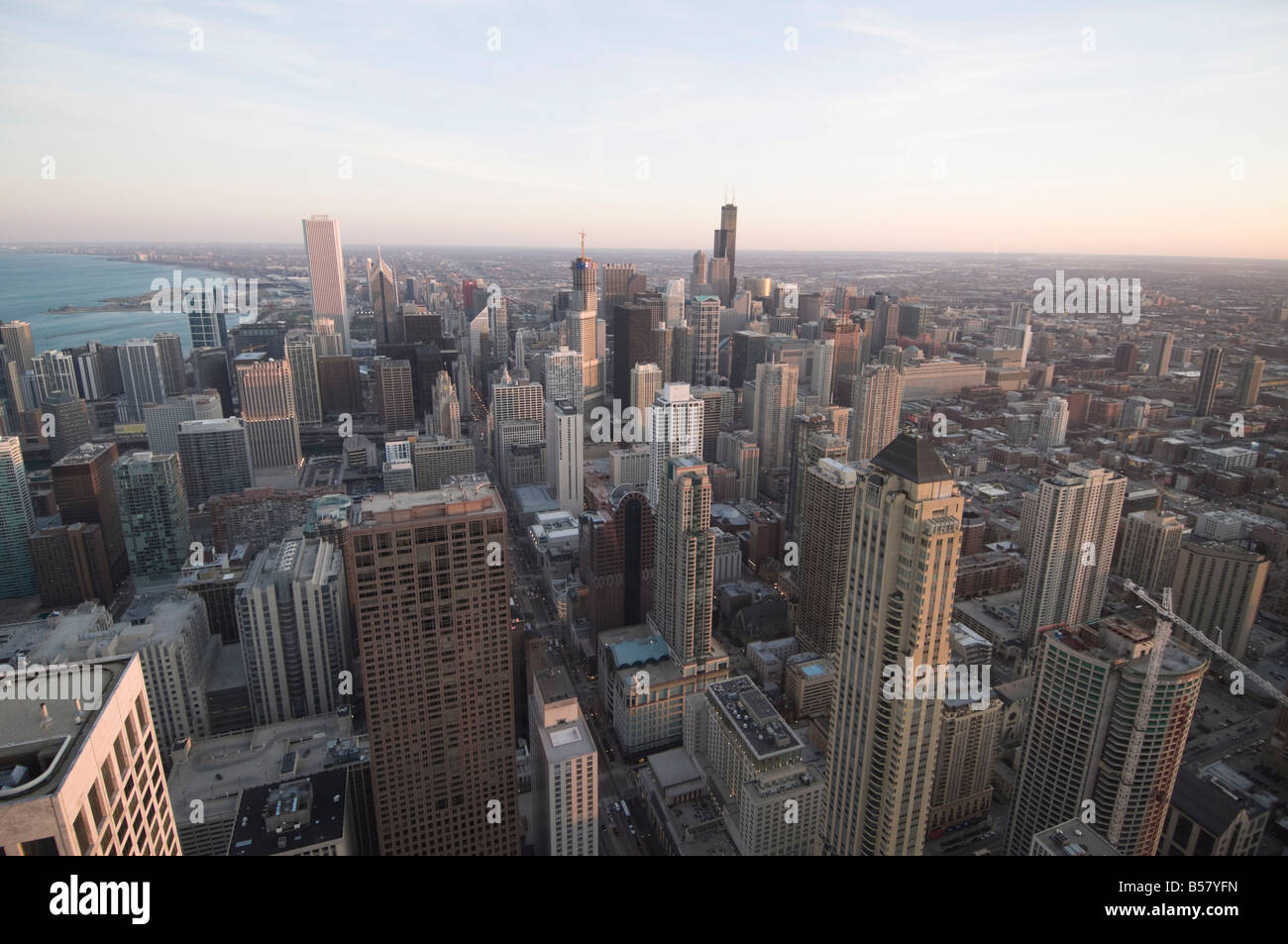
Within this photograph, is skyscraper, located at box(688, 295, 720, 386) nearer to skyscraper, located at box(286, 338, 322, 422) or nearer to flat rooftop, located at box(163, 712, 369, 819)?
skyscraper, located at box(286, 338, 322, 422)

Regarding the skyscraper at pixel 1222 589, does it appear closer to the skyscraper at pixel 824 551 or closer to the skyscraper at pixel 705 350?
the skyscraper at pixel 824 551

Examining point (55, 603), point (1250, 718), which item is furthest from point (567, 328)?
point (1250, 718)

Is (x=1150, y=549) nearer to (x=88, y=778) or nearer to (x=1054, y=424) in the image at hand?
(x=1054, y=424)

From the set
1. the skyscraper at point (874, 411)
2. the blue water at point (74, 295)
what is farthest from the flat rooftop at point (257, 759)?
the blue water at point (74, 295)

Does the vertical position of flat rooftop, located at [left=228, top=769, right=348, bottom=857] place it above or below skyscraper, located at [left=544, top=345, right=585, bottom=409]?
below
